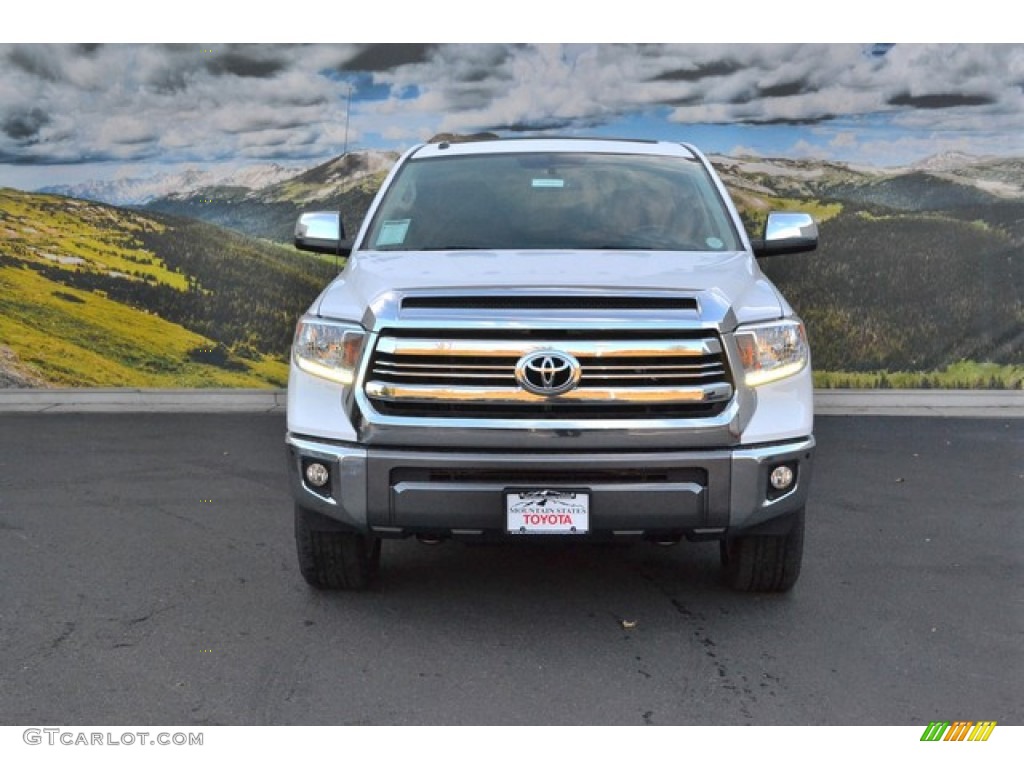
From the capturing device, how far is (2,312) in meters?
13.1

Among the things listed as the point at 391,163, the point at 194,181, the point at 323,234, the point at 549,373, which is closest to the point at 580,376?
the point at 549,373

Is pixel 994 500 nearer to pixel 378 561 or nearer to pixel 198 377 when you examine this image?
pixel 378 561

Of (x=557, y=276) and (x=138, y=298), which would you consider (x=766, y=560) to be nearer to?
(x=557, y=276)

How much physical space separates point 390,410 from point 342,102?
8633 mm

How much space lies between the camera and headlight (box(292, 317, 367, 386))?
5.07 meters

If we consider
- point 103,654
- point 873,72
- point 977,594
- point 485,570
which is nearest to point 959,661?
point 977,594

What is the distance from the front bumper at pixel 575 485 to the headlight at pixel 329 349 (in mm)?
335

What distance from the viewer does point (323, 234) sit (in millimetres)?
6387

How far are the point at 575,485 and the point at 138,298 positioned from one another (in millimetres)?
9387

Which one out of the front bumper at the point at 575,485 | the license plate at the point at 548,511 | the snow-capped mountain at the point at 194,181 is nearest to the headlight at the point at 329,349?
the front bumper at the point at 575,485

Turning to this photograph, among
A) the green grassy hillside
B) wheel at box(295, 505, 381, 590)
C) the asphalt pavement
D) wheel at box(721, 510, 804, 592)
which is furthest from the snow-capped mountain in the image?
wheel at box(721, 510, 804, 592)

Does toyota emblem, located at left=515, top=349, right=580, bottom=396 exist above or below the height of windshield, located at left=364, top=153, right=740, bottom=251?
below

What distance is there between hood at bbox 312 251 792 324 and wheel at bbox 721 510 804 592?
97 cm

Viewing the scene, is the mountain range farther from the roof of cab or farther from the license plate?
the license plate
